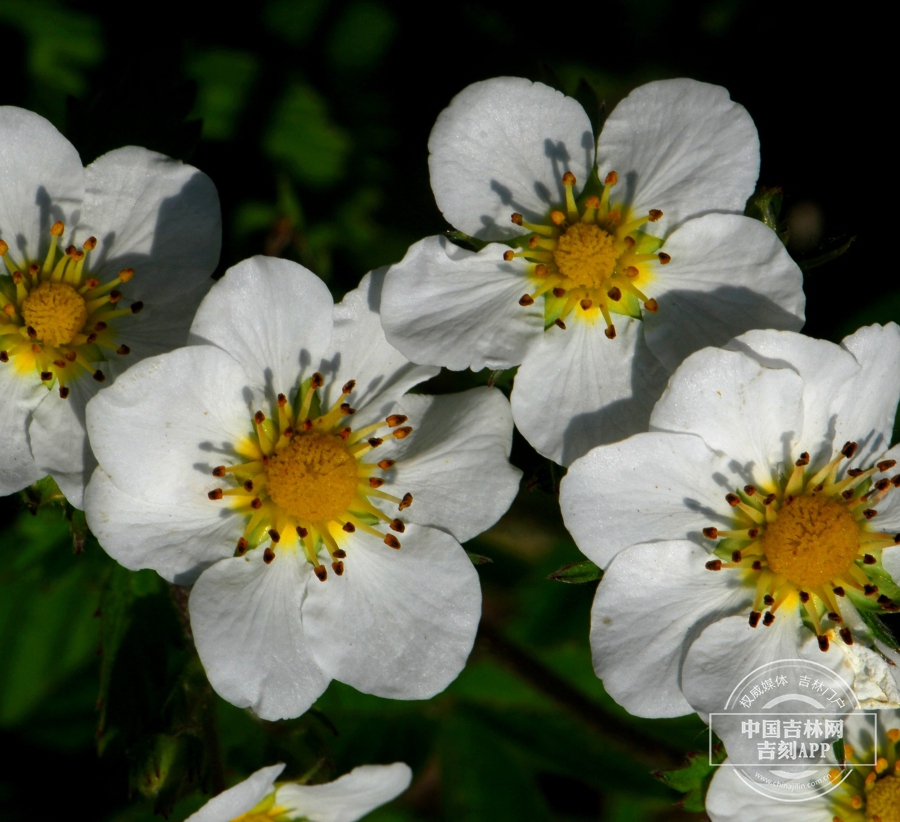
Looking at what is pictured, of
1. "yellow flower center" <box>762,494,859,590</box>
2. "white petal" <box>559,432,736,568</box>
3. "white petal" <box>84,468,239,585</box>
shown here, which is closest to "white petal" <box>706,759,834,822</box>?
"yellow flower center" <box>762,494,859,590</box>

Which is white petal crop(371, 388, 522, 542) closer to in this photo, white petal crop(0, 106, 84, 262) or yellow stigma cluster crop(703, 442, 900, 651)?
yellow stigma cluster crop(703, 442, 900, 651)

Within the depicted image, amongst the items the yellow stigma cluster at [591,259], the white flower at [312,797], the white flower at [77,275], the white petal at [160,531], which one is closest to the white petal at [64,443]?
the white flower at [77,275]

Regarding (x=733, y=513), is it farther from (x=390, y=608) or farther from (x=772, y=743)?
(x=390, y=608)

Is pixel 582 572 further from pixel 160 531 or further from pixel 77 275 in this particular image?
pixel 77 275

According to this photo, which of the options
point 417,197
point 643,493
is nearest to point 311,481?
point 643,493

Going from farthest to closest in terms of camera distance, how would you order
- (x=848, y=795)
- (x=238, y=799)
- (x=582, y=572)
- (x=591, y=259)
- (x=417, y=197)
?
1. (x=417, y=197)
2. (x=848, y=795)
3. (x=582, y=572)
4. (x=591, y=259)
5. (x=238, y=799)

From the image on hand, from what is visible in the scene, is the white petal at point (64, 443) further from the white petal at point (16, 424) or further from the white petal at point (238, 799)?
the white petal at point (238, 799)

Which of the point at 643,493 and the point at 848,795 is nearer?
the point at 643,493
